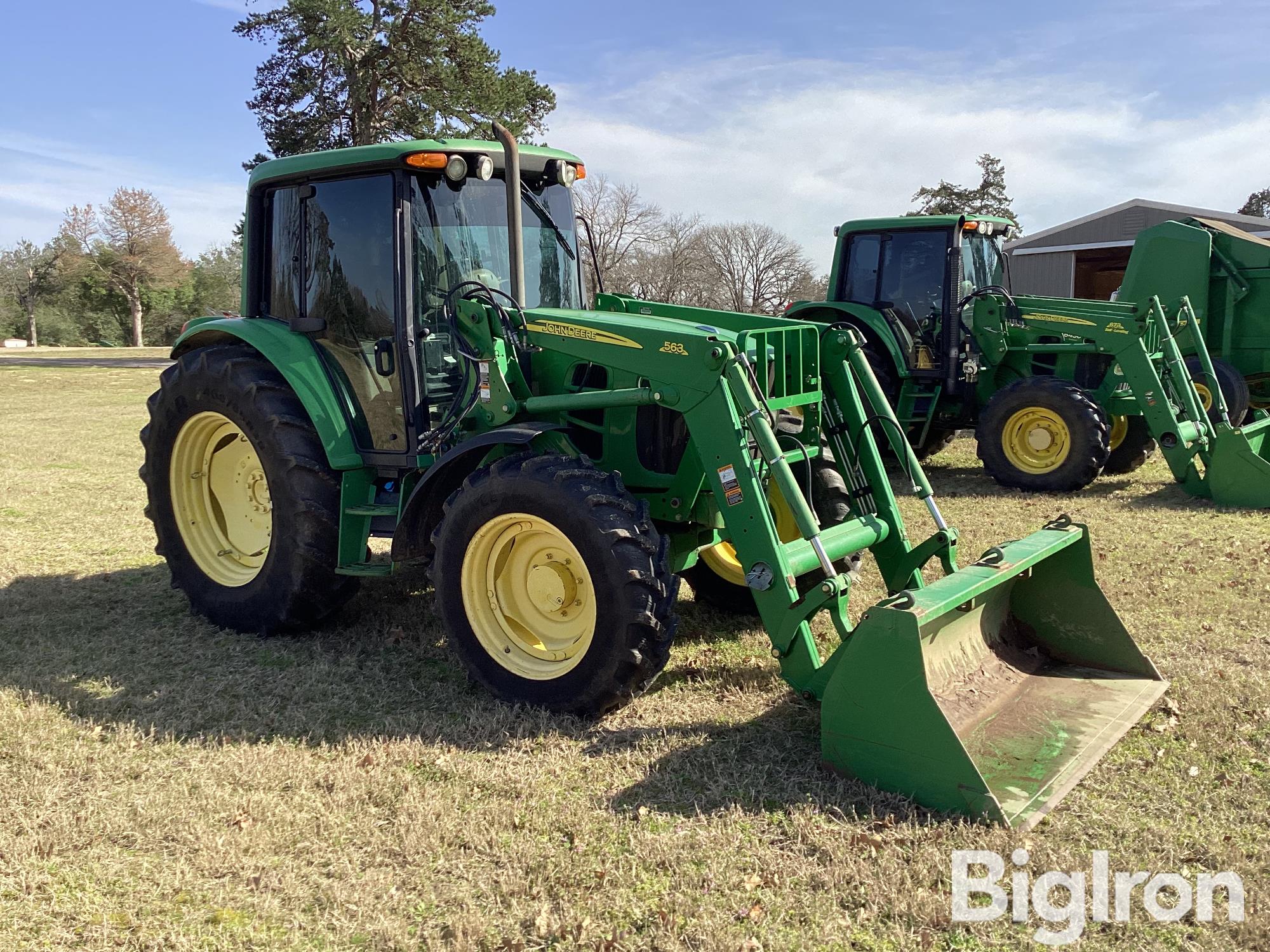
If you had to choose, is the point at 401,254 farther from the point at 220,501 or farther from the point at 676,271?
the point at 676,271

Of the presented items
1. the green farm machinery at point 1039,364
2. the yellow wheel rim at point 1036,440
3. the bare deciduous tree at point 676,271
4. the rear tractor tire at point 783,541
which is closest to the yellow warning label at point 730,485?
the rear tractor tire at point 783,541

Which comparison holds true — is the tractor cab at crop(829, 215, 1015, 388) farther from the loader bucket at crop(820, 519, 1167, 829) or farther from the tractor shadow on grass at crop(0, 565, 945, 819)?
the loader bucket at crop(820, 519, 1167, 829)

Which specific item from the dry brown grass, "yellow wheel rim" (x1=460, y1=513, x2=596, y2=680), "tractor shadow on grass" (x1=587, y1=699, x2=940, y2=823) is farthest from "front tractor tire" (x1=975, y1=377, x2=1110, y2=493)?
the dry brown grass

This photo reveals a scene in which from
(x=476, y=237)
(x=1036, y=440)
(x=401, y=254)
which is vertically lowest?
(x=1036, y=440)

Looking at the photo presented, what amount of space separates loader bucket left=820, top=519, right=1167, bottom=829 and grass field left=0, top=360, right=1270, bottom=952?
110 mm

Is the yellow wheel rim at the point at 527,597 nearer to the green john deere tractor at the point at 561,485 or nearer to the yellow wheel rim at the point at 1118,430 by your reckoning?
the green john deere tractor at the point at 561,485

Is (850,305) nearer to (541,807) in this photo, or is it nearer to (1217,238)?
(1217,238)

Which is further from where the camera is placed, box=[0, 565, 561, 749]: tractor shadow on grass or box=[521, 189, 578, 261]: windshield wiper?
box=[521, 189, 578, 261]: windshield wiper

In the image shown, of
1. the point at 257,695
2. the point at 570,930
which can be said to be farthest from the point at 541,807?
the point at 257,695

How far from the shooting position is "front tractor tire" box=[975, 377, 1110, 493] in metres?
9.62

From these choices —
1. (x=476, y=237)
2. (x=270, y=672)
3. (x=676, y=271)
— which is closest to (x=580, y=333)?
(x=476, y=237)

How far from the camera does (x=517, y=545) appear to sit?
4.56 m

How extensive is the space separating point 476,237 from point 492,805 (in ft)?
9.04

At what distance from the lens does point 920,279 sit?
1073 cm
